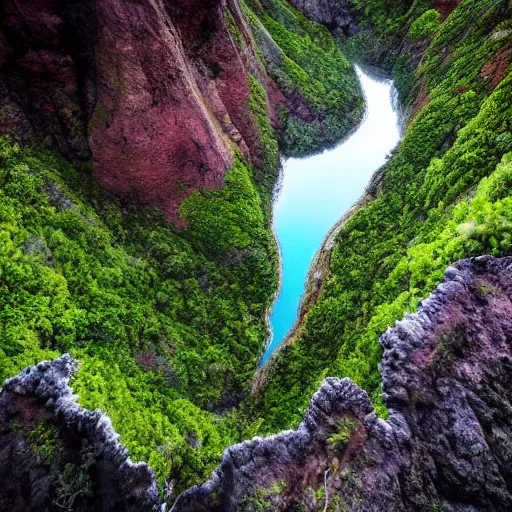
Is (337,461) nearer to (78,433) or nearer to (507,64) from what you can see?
(78,433)

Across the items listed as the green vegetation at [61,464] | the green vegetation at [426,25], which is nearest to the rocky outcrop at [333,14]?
the green vegetation at [426,25]

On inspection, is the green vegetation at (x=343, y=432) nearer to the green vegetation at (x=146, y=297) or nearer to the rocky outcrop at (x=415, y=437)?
the rocky outcrop at (x=415, y=437)

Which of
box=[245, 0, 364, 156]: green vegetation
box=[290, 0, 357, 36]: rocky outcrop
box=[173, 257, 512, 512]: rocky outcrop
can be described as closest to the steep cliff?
box=[245, 0, 364, 156]: green vegetation

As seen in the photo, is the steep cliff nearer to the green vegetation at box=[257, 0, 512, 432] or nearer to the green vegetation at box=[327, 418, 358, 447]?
the green vegetation at box=[257, 0, 512, 432]

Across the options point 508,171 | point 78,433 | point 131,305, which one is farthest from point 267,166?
point 78,433

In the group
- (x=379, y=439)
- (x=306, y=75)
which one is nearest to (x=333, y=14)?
(x=306, y=75)
